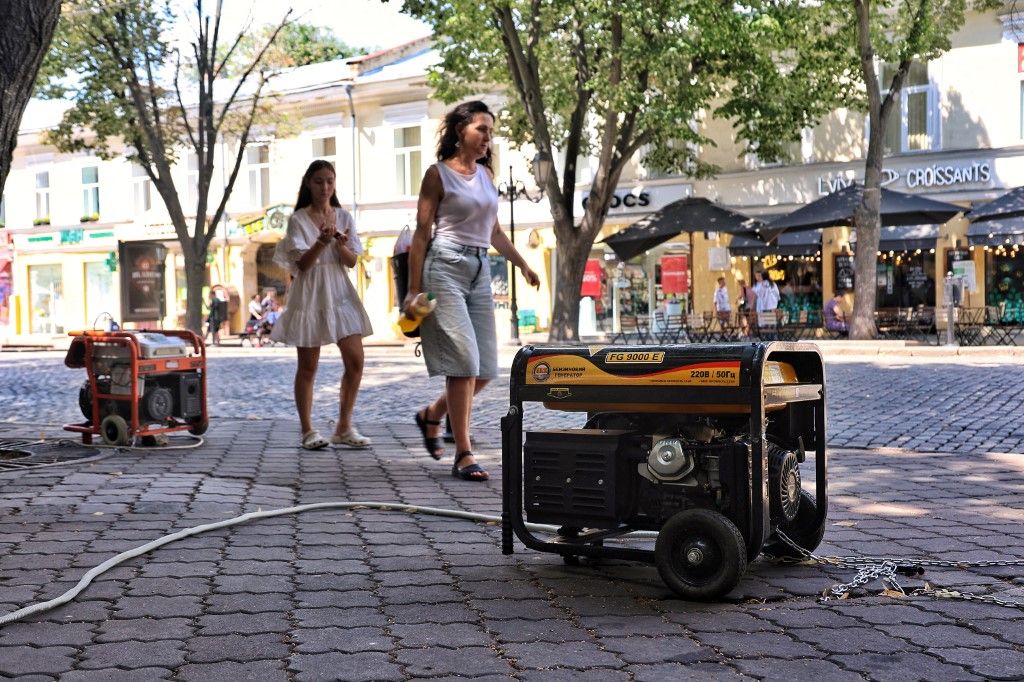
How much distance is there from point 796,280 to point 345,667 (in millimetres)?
28325

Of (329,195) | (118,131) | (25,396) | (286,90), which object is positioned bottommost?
(25,396)

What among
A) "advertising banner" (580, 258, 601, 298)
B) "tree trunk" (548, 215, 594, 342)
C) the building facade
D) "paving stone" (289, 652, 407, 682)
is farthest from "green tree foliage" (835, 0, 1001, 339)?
"paving stone" (289, 652, 407, 682)

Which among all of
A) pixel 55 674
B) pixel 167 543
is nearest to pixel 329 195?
pixel 167 543

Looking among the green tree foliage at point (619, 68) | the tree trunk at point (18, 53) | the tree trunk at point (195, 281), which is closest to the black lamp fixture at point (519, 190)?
the green tree foliage at point (619, 68)

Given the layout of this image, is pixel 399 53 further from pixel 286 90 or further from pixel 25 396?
pixel 25 396

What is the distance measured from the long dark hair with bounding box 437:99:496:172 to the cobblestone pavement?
168cm

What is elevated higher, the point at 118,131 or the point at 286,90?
the point at 286,90

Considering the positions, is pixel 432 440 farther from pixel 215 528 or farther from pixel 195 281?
pixel 195 281

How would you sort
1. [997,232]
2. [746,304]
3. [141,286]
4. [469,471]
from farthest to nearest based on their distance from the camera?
[141,286]
[746,304]
[997,232]
[469,471]

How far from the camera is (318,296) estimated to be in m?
7.75

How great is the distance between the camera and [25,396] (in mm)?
14695

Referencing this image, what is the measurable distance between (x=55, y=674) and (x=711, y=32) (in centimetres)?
1925

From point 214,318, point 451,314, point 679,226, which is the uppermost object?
point 679,226

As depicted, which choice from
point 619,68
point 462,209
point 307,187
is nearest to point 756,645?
point 462,209
